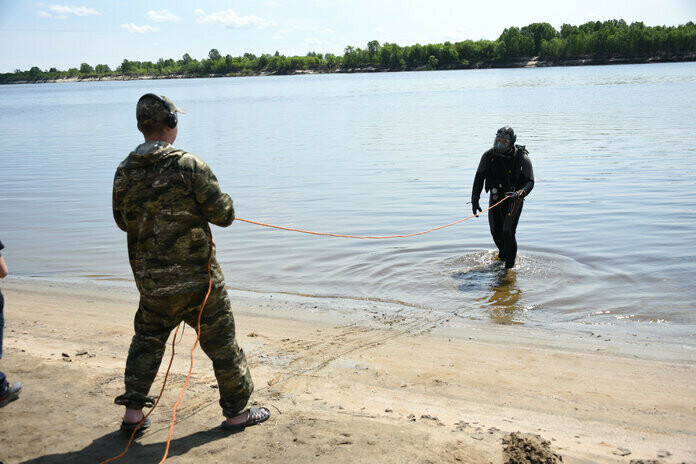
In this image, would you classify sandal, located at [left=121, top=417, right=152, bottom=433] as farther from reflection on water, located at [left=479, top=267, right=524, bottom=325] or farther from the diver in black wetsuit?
the diver in black wetsuit

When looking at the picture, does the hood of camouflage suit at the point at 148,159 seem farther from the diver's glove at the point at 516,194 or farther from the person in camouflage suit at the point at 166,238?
the diver's glove at the point at 516,194

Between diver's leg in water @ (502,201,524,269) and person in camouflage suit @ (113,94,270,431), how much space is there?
17.1 feet

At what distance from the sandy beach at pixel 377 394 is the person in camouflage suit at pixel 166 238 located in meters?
0.53

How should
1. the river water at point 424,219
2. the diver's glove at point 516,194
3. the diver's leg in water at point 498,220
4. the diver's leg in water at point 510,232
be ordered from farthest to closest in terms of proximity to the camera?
the diver's leg in water at point 498,220 < the diver's leg in water at point 510,232 < the diver's glove at point 516,194 < the river water at point 424,219

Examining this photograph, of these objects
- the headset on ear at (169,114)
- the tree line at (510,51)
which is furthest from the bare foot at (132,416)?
the tree line at (510,51)

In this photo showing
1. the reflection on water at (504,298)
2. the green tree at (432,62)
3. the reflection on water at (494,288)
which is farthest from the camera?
the green tree at (432,62)

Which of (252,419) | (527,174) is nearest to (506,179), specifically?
(527,174)

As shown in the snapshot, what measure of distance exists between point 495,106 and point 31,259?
116 feet

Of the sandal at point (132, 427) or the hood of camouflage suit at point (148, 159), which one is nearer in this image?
the hood of camouflage suit at point (148, 159)

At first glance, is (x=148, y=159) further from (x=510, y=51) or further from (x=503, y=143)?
(x=510, y=51)

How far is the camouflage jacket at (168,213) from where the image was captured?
345cm

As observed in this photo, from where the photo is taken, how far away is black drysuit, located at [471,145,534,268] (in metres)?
7.93

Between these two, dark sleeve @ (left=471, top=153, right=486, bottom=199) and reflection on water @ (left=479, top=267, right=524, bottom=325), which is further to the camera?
dark sleeve @ (left=471, top=153, right=486, bottom=199)

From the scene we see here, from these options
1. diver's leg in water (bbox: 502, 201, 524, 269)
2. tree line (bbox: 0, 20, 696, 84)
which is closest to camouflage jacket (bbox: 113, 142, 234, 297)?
diver's leg in water (bbox: 502, 201, 524, 269)
